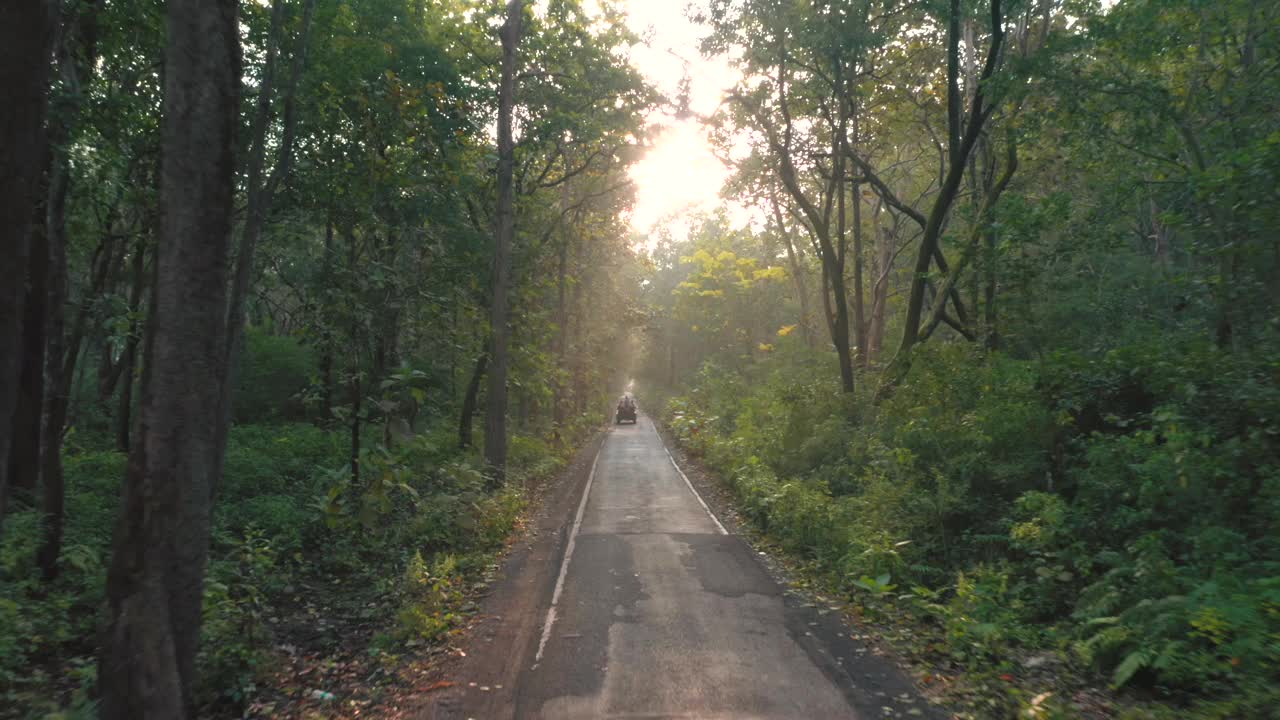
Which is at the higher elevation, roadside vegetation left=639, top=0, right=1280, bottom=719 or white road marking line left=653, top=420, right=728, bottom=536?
roadside vegetation left=639, top=0, right=1280, bottom=719

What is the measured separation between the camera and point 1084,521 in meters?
8.38

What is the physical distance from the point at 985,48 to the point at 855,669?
58.7 ft

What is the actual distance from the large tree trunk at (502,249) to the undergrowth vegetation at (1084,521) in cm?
648

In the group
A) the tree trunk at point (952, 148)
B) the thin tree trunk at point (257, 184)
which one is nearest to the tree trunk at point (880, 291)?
the tree trunk at point (952, 148)

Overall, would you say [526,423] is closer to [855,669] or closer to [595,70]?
[595,70]

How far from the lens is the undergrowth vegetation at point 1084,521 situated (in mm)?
5852

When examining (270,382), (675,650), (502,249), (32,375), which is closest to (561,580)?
(675,650)

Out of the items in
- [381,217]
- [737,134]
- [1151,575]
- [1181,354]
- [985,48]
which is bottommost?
[1151,575]

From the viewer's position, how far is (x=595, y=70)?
1825 centimetres

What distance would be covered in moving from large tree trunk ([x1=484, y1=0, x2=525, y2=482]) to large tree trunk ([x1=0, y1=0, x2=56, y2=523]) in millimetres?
12194

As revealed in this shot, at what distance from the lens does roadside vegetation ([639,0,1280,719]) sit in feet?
21.4

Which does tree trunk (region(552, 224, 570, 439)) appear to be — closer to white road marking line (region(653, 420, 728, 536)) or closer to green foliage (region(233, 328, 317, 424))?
white road marking line (region(653, 420, 728, 536))

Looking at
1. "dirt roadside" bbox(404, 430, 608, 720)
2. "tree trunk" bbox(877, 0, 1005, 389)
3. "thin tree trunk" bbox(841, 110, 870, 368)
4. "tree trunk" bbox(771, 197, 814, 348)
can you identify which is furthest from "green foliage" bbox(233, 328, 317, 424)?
"tree trunk" bbox(877, 0, 1005, 389)

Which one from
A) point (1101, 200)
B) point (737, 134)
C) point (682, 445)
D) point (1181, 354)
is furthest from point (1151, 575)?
point (682, 445)
